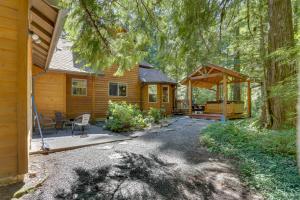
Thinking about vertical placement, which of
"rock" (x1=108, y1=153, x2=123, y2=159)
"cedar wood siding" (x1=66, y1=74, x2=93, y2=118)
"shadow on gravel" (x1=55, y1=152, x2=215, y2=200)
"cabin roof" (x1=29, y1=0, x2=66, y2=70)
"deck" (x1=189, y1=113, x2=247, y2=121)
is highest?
"cabin roof" (x1=29, y1=0, x2=66, y2=70)

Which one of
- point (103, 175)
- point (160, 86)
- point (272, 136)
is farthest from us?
point (160, 86)

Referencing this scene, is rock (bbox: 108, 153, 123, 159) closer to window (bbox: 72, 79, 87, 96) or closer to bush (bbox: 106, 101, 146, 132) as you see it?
bush (bbox: 106, 101, 146, 132)

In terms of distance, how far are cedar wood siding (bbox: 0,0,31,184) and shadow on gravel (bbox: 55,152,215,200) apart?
0.91 m

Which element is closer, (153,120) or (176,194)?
(176,194)

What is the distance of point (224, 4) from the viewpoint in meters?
5.93

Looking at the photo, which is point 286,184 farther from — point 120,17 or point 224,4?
point 120,17

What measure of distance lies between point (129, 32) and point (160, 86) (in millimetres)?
9495

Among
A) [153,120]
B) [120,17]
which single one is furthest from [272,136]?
[153,120]

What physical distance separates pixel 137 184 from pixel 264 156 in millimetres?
3186

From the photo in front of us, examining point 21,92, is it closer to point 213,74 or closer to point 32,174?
point 32,174

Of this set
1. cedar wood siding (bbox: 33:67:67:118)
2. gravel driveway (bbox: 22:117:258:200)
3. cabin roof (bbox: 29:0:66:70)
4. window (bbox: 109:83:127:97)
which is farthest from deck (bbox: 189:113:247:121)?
cabin roof (bbox: 29:0:66:70)

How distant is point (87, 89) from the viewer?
12297 mm

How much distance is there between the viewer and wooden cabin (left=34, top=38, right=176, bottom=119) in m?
A: 10.2

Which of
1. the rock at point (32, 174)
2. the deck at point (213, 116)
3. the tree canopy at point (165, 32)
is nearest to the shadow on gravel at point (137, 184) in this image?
the rock at point (32, 174)
